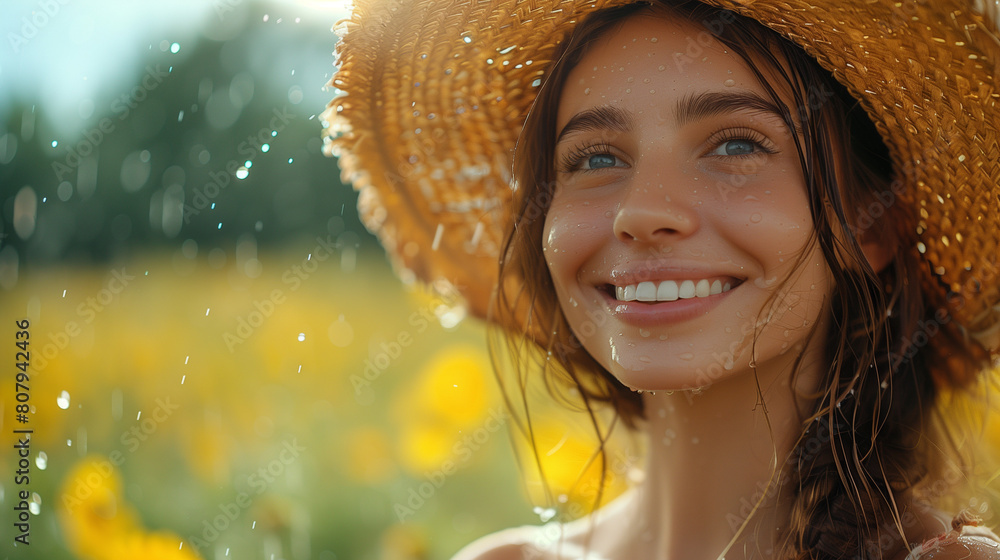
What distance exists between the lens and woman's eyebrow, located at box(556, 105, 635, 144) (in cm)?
105

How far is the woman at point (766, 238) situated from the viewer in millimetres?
979

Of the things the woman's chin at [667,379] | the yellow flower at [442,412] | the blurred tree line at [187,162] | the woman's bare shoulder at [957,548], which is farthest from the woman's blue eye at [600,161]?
the blurred tree line at [187,162]

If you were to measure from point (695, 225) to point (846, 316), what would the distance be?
289 mm

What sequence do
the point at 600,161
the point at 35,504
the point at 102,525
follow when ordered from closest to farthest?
the point at 600,161
the point at 102,525
the point at 35,504

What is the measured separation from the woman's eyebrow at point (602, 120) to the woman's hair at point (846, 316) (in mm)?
102

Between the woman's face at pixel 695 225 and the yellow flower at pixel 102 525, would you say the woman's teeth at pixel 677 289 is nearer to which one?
the woman's face at pixel 695 225

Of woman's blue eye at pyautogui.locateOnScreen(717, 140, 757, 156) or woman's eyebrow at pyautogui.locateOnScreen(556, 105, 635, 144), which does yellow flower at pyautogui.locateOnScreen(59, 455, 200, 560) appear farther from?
woman's blue eye at pyautogui.locateOnScreen(717, 140, 757, 156)

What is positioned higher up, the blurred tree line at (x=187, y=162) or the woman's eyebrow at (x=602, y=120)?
the woman's eyebrow at (x=602, y=120)

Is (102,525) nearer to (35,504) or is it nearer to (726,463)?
(35,504)

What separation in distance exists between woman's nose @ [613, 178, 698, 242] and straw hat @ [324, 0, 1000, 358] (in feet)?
0.99

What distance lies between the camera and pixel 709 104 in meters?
1.00

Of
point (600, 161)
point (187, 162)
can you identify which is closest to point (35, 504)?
point (600, 161)

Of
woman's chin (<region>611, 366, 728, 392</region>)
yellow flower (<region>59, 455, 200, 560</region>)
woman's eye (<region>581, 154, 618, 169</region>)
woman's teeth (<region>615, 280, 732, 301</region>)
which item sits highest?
woman's eye (<region>581, 154, 618, 169</region>)

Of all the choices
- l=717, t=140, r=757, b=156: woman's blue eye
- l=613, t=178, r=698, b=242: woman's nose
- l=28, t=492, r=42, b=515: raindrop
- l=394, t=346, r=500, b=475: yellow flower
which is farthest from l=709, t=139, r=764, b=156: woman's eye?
l=28, t=492, r=42, b=515: raindrop
